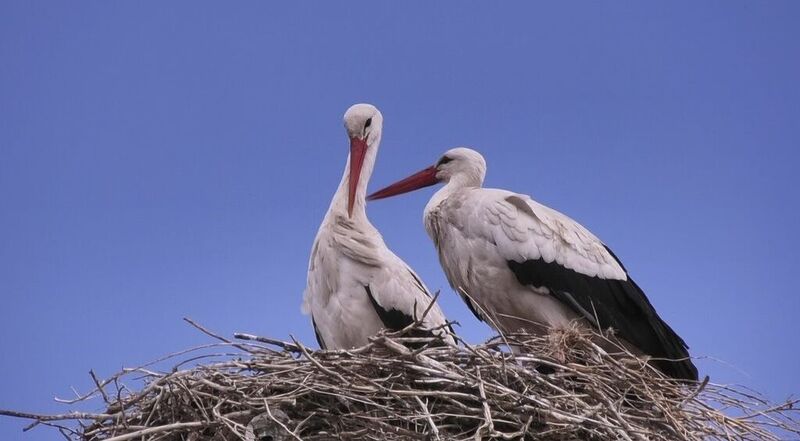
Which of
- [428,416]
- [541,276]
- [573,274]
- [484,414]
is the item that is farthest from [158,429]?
[573,274]

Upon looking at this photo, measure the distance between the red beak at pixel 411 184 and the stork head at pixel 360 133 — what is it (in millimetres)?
586

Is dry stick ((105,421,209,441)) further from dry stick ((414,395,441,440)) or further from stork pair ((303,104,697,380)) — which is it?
stork pair ((303,104,697,380))

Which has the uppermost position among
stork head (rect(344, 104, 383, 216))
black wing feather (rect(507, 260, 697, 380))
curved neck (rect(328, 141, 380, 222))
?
stork head (rect(344, 104, 383, 216))

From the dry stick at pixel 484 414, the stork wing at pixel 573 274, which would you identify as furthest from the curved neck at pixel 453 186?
the dry stick at pixel 484 414

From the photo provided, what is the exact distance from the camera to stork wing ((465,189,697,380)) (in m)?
4.99

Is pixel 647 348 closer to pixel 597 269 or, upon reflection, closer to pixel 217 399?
pixel 597 269

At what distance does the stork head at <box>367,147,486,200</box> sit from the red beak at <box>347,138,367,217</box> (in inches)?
21.3

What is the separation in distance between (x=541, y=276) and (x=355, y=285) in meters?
0.80

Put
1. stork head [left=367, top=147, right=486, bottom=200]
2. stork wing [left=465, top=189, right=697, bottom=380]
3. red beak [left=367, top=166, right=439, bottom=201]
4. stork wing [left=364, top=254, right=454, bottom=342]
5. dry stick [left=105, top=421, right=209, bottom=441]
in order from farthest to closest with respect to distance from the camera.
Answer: red beak [left=367, top=166, right=439, bottom=201]
stork head [left=367, top=147, right=486, bottom=200]
stork wing [left=465, top=189, right=697, bottom=380]
stork wing [left=364, top=254, right=454, bottom=342]
dry stick [left=105, top=421, right=209, bottom=441]

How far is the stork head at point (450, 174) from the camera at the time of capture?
5.57 metres

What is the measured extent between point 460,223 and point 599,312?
706 mm

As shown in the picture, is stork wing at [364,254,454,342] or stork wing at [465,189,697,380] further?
stork wing at [465,189,697,380]

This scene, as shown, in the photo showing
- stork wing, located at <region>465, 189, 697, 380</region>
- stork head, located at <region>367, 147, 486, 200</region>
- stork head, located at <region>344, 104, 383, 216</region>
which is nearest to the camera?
stork wing, located at <region>465, 189, 697, 380</region>

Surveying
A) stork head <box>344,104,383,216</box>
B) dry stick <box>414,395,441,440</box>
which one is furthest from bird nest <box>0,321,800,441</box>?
stork head <box>344,104,383,216</box>
